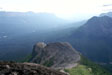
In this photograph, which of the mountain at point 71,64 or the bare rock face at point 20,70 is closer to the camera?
the bare rock face at point 20,70

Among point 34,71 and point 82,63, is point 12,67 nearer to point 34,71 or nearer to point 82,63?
point 34,71

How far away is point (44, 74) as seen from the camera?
108 ft

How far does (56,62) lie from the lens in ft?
595

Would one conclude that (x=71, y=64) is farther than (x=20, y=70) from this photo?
Yes

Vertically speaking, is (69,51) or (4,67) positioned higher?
(4,67)

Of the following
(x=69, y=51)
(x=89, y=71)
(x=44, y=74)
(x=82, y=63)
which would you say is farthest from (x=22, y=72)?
(x=69, y=51)

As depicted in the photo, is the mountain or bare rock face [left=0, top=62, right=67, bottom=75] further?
the mountain

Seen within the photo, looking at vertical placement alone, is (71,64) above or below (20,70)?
below

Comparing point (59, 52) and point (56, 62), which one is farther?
point (59, 52)

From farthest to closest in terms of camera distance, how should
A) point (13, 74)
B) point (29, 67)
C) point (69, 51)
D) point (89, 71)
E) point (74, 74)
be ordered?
point (69, 51) → point (89, 71) → point (74, 74) → point (29, 67) → point (13, 74)

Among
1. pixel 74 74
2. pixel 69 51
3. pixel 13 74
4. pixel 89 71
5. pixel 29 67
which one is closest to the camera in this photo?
pixel 13 74

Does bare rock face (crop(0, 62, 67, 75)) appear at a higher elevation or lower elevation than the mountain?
higher

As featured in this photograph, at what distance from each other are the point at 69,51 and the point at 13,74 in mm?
166179

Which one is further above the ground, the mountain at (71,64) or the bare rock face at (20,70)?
the bare rock face at (20,70)
